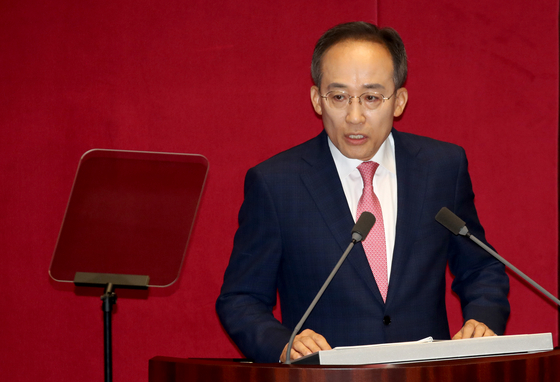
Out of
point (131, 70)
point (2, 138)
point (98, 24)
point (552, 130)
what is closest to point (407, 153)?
point (552, 130)

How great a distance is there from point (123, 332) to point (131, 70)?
102cm

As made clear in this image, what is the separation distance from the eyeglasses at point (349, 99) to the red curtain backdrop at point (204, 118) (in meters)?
0.67

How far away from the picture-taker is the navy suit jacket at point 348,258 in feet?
5.92

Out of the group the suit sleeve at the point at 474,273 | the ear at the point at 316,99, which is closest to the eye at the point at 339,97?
the ear at the point at 316,99

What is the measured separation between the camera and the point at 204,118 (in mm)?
2514

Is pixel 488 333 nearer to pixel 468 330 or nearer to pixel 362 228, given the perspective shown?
pixel 468 330

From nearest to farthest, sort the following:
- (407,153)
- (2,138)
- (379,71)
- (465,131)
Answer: (379,71), (407,153), (2,138), (465,131)

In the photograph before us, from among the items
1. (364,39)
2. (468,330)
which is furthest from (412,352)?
(364,39)

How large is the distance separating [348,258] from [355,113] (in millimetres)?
419

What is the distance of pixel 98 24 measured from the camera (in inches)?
97.2

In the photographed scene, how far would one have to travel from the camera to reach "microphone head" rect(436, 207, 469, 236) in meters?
1.57

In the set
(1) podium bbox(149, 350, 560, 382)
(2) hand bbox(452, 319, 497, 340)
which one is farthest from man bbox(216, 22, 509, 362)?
(1) podium bbox(149, 350, 560, 382)

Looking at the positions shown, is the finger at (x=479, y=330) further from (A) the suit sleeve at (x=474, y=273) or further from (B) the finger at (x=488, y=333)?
(A) the suit sleeve at (x=474, y=273)

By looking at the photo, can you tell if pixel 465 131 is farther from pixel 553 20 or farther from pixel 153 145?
pixel 153 145
